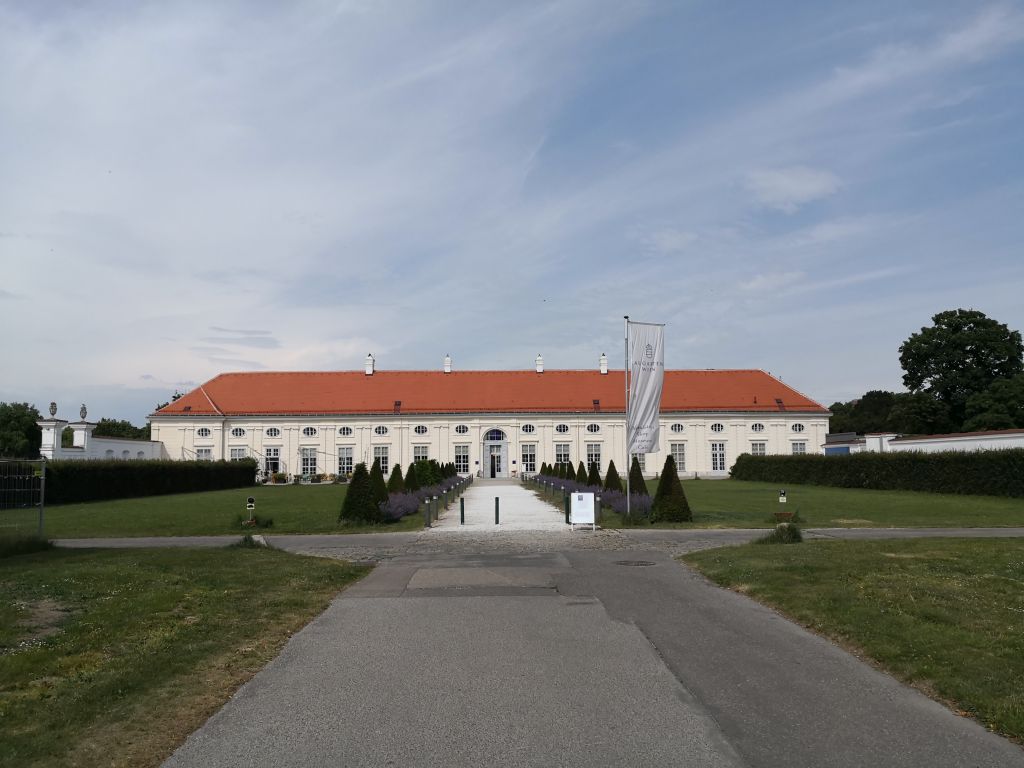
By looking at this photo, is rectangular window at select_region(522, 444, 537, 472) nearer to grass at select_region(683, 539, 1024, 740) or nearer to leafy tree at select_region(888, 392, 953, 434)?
leafy tree at select_region(888, 392, 953, 434)

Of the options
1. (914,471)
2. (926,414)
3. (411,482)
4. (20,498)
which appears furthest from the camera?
(926,414)

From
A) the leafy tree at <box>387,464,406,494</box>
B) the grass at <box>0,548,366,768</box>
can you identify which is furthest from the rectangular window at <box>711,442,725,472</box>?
the grass at <box>0,548,366,768</box>

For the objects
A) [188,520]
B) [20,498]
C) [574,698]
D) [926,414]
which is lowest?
[188,520]

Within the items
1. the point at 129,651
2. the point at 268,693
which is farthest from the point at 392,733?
the point at 129,651

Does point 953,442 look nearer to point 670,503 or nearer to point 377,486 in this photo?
point 670,503

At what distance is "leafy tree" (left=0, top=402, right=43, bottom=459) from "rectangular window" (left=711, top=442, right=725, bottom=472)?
56540mm

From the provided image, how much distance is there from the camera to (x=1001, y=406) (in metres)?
57.0

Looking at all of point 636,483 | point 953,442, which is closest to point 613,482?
point 636,483

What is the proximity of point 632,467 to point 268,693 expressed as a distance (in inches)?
887

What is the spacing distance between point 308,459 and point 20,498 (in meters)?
50.2

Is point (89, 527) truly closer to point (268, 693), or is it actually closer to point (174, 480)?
point (268, 693)

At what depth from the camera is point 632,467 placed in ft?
92.1

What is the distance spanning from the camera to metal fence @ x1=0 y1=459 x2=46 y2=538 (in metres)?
15.5

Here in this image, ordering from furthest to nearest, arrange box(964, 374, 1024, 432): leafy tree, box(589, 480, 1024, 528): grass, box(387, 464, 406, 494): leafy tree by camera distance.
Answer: box(964, 374, 1024, 432): leafy tree, box(387, 464, 406, 494): leafy tree, box(589, 480, 1024, 528): grass
